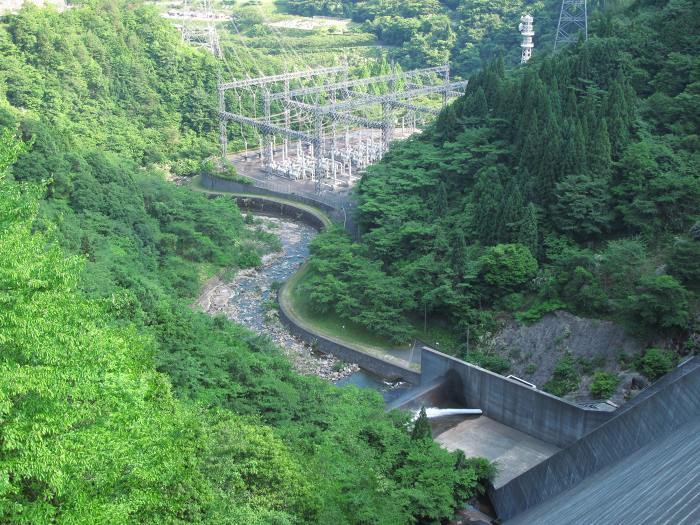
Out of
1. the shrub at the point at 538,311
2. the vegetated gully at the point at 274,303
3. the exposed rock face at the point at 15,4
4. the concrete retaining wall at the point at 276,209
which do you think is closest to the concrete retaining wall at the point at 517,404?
the vegetated gully at the point at 274,303

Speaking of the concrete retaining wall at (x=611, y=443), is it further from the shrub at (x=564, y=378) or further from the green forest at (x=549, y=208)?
the green forest at (x=549, y=208)

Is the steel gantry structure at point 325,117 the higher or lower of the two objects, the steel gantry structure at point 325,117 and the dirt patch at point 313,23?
the lower

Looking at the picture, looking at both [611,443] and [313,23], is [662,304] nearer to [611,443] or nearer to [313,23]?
[611,443]

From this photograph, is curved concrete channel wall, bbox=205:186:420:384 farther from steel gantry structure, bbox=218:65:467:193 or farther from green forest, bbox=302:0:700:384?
steel gantry structure, bbox=218:65:467:193

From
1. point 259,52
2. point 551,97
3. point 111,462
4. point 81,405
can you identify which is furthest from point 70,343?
point 259,52

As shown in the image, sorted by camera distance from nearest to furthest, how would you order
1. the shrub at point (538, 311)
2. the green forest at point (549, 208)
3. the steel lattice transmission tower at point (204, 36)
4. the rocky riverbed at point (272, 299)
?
the green forest at point (549, 208) < the shrub at point (538, 311) < the rocky riverbed at point (272, 299) < the steel lattice transmission tower at point (204, 36)

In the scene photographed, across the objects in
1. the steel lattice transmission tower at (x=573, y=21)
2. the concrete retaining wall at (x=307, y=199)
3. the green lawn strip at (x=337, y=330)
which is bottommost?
the green lawn strip at (x=337, y=330)
